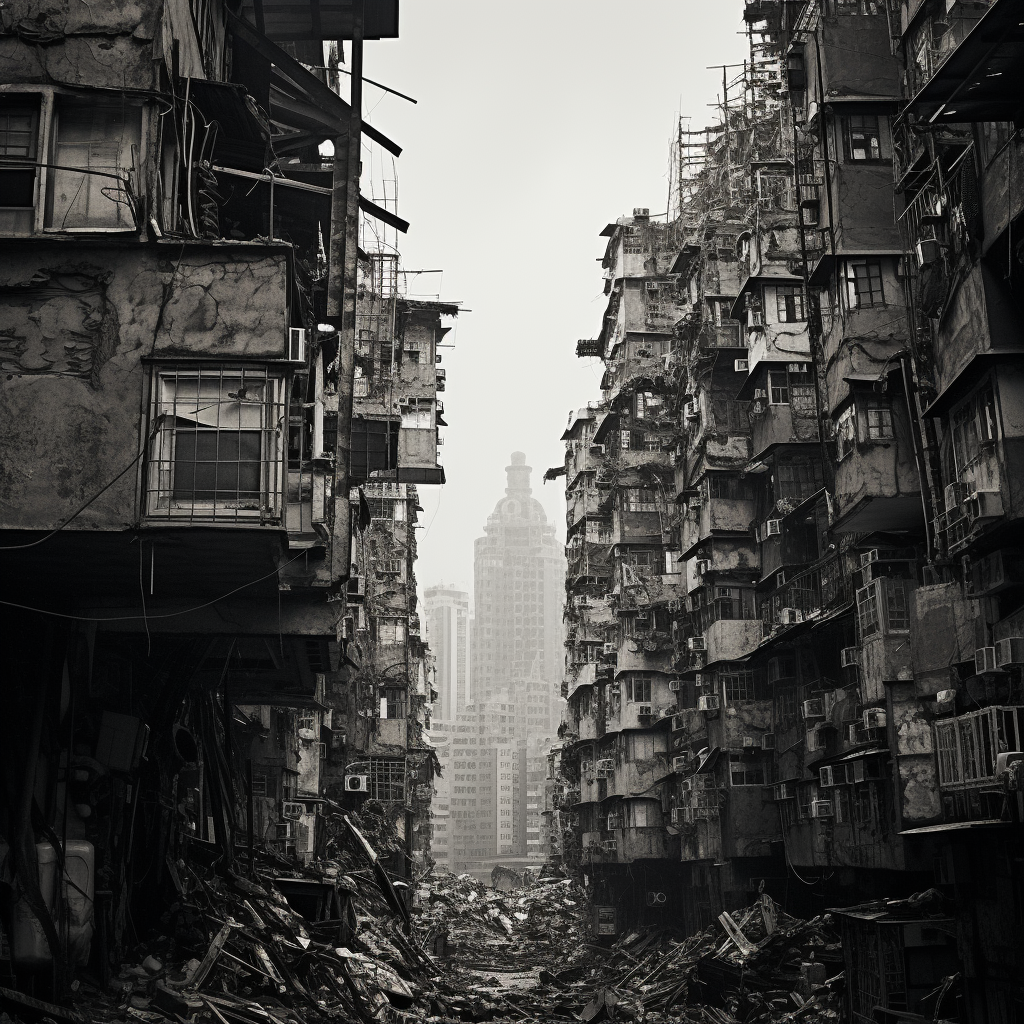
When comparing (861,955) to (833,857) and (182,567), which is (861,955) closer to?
(833,857)

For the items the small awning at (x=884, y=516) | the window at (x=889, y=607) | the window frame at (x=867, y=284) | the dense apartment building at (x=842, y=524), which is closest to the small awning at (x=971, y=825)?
the dense apartment building at (x=842, y=524)

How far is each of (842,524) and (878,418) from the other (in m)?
2.61

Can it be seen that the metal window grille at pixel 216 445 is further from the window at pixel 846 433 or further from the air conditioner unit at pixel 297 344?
the window at pixel 846 433

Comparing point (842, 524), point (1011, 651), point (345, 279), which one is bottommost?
point (1011, 651)

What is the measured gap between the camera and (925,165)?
21.9 metres

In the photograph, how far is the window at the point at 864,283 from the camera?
26547 mm

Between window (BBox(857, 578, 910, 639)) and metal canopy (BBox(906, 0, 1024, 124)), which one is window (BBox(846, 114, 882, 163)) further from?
metal canopy (BBox(906, 0, 1024, 124))

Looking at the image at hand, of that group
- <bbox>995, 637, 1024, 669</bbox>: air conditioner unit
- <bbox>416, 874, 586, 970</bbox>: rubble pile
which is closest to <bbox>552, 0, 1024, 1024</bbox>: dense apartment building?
<bbox>995, 637, 1024, 669</bbox>: air conditioner unit

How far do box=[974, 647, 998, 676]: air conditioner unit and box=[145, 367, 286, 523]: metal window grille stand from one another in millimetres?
10558

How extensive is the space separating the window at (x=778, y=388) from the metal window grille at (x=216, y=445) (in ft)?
70.8

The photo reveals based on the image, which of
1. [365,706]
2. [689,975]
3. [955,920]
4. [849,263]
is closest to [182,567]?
[955,920]

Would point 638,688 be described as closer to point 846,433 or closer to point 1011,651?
point 846,433

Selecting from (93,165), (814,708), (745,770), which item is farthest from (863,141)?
(745,770)

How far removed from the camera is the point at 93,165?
15.7 metres
